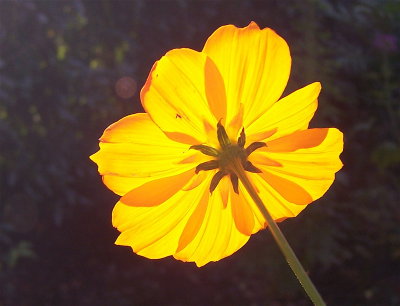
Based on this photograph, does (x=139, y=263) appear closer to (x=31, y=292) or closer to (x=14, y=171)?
(x=31, y=292)

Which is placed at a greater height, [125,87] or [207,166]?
[125,87]

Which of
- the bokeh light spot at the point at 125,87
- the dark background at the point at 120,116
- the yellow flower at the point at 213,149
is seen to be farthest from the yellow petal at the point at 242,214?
the bokeh light spot at the point at 125,87

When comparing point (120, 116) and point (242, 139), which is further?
point (120, 116)

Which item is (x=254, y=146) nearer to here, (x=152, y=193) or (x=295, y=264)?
(x=152, y=193)

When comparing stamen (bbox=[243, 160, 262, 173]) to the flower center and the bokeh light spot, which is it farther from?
the bokeh light spot

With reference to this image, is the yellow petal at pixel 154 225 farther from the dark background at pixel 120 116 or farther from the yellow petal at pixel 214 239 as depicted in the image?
the dark background at pixel 120 116

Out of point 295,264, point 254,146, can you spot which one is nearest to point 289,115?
point 254,146
